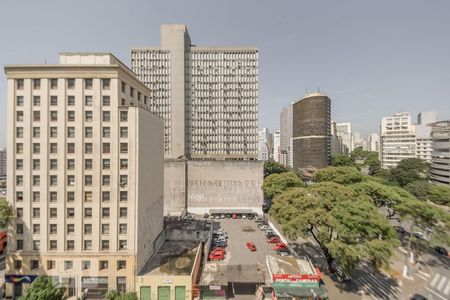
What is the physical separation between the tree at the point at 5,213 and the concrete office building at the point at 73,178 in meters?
0.93

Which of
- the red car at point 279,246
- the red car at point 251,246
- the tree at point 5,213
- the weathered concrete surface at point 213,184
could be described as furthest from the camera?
the weathered concrete surface at point 213,184

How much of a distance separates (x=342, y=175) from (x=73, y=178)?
7650 cm

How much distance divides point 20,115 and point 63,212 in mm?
18004

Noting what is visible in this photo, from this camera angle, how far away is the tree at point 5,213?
32.8 m

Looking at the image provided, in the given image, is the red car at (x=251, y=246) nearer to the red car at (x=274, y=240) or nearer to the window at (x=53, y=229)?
the red car at (x=274, y=240)

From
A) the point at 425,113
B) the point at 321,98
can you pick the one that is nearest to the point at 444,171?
the point at 321,98

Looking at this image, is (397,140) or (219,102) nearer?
(219,102)

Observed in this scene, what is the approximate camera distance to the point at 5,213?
33.2 metres

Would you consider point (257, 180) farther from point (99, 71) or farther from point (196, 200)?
point (99, 71)

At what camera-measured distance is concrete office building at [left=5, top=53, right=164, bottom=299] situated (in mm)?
34719

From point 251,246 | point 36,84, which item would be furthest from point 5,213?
point 251,246

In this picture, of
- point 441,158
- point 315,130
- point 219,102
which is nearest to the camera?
point 219,102

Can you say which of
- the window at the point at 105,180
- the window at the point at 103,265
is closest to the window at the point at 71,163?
the window at the point at 105,180

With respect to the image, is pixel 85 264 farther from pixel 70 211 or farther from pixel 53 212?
pixel 53 212
